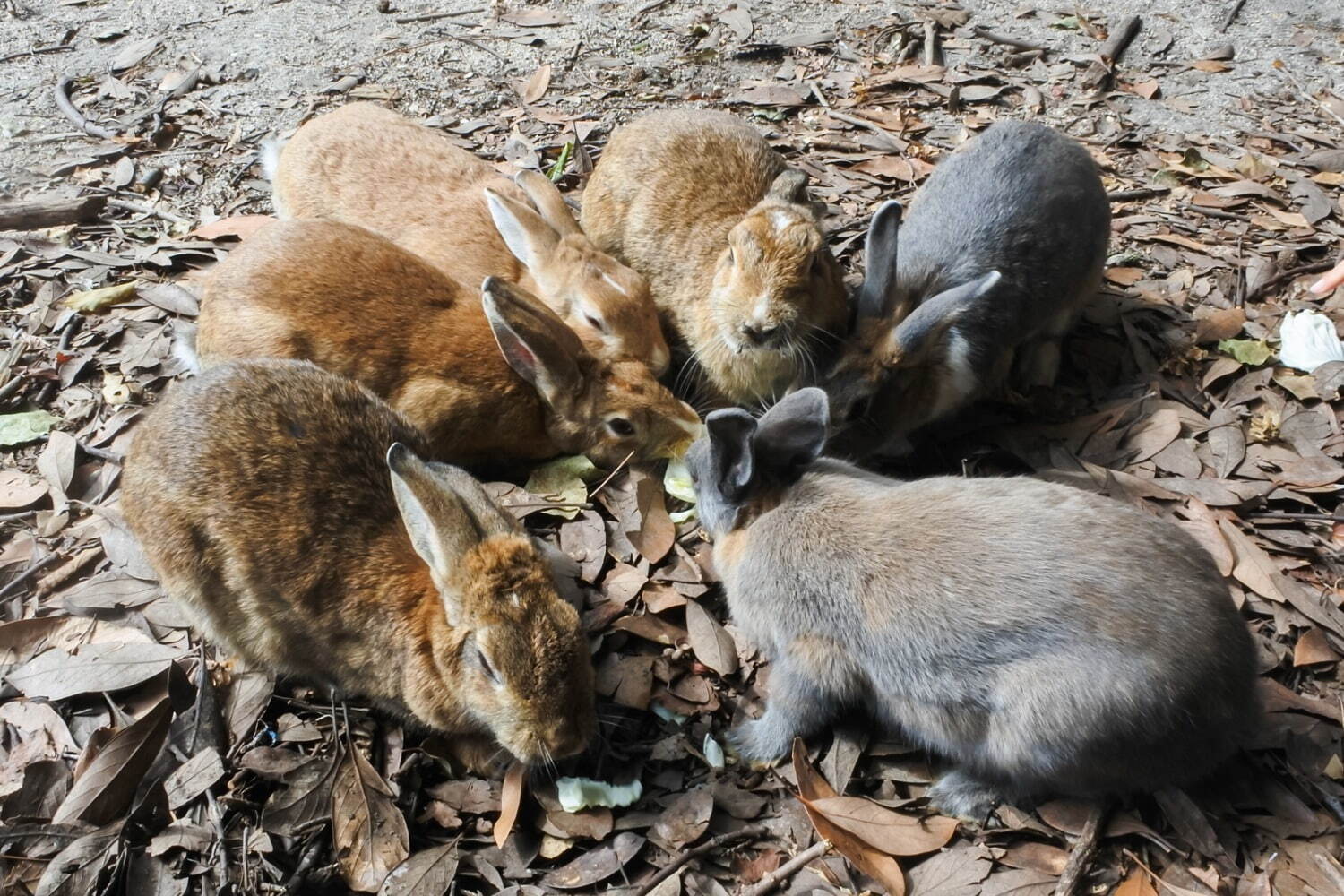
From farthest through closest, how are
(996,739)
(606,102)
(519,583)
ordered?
(606,102) → (519,583) → (996,739)

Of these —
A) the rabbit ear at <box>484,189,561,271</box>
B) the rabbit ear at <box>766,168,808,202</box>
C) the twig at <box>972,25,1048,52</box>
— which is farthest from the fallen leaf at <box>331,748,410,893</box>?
the twig at <box>972,25,1048,52</box>

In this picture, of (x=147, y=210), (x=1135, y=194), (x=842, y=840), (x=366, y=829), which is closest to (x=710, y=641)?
(x=842, y=840)

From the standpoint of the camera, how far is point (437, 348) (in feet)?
16.8

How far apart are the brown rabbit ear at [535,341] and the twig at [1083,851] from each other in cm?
324

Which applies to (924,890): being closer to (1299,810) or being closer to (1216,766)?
(1216,766)

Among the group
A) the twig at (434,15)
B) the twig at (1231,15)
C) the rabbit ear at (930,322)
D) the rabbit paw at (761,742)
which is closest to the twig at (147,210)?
the twig at (434,15)

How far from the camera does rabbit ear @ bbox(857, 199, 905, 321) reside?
5.14 meters

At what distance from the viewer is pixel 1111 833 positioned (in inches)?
140

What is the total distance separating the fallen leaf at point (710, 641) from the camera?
4.30 meters

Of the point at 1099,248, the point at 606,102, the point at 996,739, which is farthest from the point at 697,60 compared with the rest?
the point at 996,739

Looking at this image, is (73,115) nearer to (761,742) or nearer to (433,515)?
(433,515)

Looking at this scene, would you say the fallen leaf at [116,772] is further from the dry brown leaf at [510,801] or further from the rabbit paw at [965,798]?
the rabbit paw at [965,798]

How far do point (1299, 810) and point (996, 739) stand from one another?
127 cm

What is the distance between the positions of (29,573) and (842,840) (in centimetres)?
406
